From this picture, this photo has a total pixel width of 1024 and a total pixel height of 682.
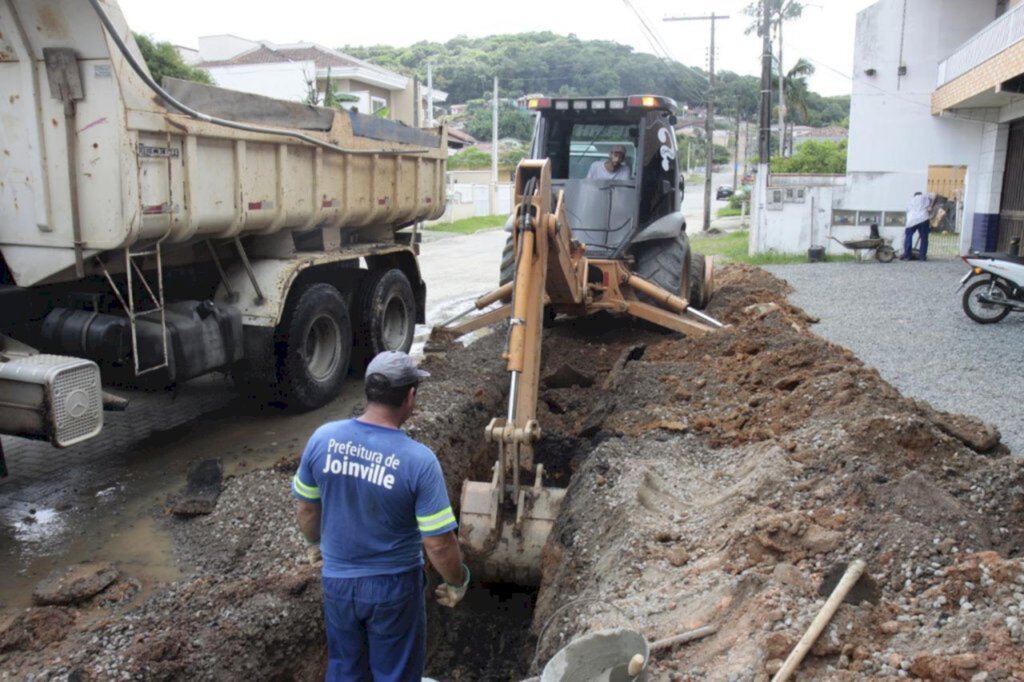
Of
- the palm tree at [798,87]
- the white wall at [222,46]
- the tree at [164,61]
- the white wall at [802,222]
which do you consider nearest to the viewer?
the white wall at [802,222]

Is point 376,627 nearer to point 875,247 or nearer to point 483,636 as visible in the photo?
point 483,636

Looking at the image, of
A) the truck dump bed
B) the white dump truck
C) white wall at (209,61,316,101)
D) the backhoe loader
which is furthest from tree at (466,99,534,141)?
the truck dump bed

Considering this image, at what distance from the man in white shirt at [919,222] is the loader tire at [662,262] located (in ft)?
36.0

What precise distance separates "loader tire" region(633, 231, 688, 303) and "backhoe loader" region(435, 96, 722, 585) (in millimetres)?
12

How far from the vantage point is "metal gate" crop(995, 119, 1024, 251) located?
17.0m

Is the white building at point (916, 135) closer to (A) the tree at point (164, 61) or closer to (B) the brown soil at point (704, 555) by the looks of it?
(B) the brown soil at point (704, 555)

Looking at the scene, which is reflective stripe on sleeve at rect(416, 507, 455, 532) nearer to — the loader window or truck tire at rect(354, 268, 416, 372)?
truck tire at rect(354, 268, 416, 372)

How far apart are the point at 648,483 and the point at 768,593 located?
5.71ft

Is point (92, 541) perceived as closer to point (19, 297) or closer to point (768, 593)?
point (19, 297)

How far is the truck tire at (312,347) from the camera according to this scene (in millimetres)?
7191

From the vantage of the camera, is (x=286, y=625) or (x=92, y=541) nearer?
(x=286, y=625)

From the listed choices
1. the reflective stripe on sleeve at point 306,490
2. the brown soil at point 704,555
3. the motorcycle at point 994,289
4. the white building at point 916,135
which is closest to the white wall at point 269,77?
the white building at point 916,135

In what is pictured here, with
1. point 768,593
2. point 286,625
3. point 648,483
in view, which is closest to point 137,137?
point 286,625

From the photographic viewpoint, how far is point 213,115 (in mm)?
6520
